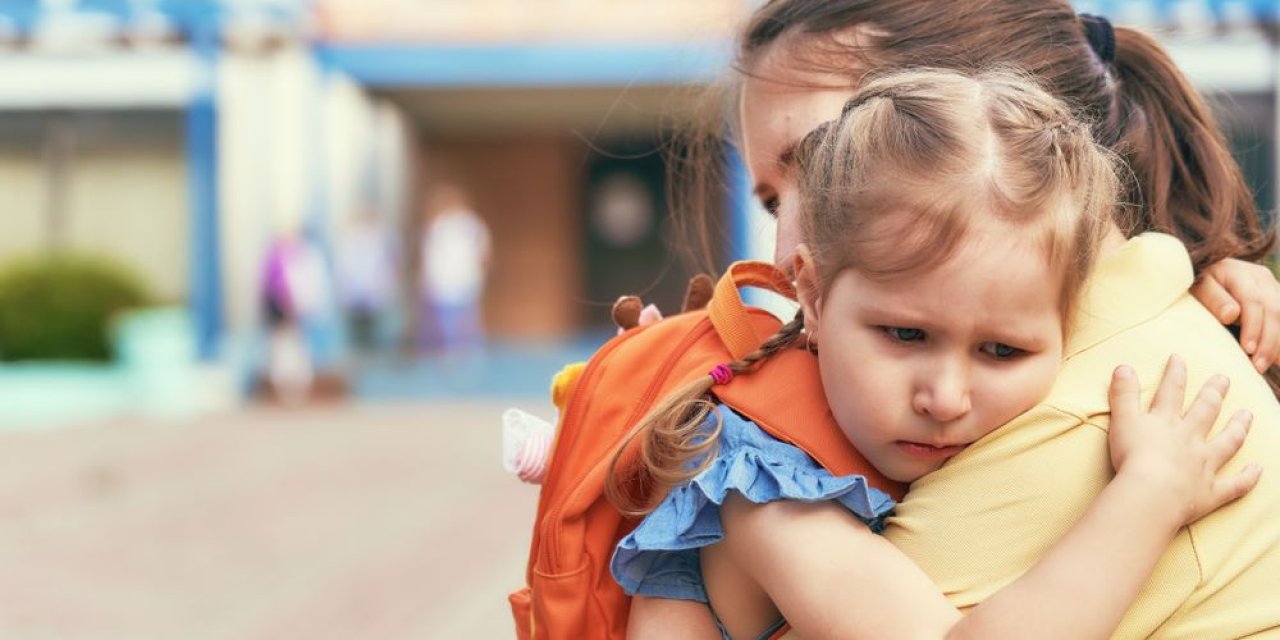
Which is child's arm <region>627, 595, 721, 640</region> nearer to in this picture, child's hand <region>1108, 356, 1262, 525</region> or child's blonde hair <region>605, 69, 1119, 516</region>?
child's blonde hair <region>605, 69, 1119, 516</region>

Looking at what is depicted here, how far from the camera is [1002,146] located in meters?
1.45

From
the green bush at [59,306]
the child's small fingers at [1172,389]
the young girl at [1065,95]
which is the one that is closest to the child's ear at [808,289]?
the young girl at [1065,95]

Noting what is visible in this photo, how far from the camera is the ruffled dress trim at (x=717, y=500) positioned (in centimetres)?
146

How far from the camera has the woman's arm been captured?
177cm

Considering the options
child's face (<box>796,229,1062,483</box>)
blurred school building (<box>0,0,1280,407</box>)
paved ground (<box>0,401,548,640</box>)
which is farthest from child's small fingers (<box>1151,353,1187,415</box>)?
blurred school building (<box>0,0,1280,407</box>)

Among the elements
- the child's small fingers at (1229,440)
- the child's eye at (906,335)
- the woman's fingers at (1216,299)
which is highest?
the child's eye at (906,335)

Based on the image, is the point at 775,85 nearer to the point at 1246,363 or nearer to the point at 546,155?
the point at 1246,363

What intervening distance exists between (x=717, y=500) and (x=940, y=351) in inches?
10.4

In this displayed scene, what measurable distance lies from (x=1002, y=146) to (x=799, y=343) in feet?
1.07

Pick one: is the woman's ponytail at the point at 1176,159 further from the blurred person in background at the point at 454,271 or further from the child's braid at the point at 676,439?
the blurred person in background at the point at 454,271

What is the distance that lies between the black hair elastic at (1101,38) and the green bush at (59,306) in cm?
1324

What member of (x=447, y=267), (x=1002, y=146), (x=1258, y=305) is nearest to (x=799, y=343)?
(x=1002, y=146)

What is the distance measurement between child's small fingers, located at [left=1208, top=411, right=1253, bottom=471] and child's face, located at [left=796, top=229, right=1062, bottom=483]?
175 millimetres

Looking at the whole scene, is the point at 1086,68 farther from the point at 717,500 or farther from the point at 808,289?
the point at 717,500
